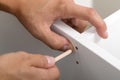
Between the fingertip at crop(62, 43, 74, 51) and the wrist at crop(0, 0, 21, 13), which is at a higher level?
the wrist at crop(0, 0, 21, 13)

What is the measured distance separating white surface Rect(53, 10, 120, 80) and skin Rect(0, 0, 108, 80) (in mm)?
18

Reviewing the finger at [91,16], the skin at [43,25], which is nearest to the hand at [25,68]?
the skin at [43,25]

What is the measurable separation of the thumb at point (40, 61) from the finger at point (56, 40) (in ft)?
0.17

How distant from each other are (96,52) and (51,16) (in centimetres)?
13

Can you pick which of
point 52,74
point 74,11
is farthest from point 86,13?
point 52,74

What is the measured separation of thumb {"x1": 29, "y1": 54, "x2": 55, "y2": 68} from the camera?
0.43 meters

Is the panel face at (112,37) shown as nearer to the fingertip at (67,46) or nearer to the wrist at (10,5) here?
the fingertip at (67,46)

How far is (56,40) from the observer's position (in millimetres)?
491

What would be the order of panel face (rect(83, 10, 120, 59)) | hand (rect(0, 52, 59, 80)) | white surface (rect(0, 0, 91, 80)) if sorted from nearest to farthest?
hand (rect(0, 52, 59, 80)) < panel face (rect(83, 10, 120, 59)) < white surface (rect(0, 0, 91, 80))

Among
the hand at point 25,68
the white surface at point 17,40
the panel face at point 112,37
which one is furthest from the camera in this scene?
the white surface at point 17,40

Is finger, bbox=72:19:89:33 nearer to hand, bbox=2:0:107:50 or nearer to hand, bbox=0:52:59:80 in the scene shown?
hand, bbox=2:0:107:50

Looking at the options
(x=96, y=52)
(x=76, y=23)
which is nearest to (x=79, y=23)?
(x=76, y=23)

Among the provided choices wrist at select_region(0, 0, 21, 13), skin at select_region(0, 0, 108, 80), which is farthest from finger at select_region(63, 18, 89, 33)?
wrist at select_region(0, 0, 21, 13)

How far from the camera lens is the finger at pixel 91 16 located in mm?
484
